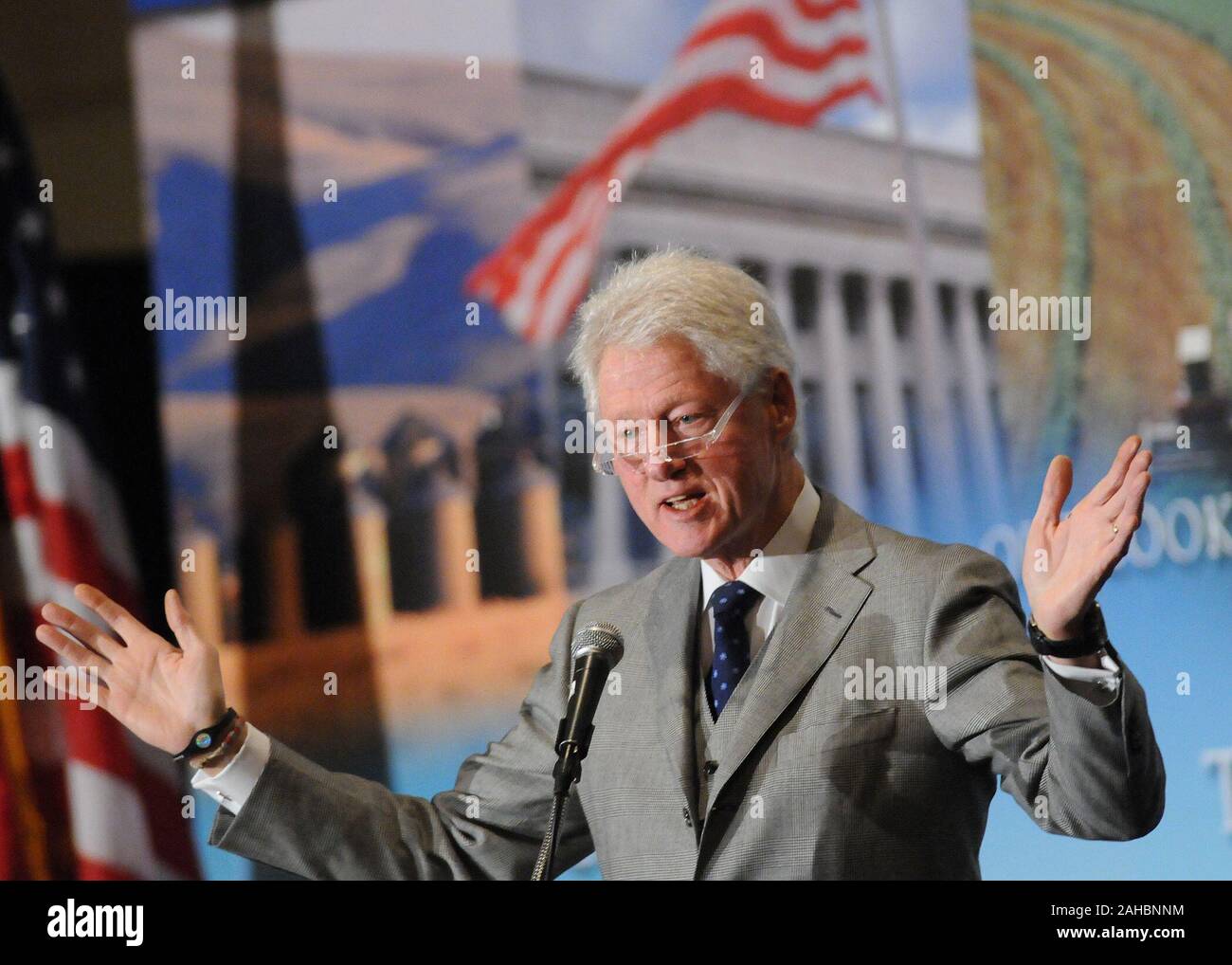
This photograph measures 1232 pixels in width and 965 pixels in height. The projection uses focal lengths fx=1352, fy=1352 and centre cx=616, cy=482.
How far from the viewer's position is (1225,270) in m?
3.35

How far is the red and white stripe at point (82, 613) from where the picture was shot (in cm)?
363

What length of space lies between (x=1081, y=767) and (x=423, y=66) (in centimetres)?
286

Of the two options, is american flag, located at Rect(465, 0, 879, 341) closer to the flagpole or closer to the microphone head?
the flagpole

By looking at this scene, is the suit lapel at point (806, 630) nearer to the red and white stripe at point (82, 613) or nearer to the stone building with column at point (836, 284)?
the stone building with column at point (836, 284)

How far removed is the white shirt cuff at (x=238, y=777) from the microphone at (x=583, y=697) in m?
0.62

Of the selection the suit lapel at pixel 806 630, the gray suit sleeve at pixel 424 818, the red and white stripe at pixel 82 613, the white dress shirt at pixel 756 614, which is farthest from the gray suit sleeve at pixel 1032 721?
the red and white stripe at pixel 82 613

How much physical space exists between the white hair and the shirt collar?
22 cm

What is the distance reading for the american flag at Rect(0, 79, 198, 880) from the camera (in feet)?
12.0

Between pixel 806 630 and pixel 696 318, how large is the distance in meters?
0.50

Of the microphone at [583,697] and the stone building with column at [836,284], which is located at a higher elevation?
the stone building with column at [836,284]

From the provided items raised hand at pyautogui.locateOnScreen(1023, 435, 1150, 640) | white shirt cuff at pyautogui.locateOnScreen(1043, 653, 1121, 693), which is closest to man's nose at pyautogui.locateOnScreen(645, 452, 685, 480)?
raised hand at pyautogui.locateOnScreen(1023, 435, 1150, 640)

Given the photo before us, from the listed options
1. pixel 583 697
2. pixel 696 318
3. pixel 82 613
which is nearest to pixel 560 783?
pixel 583 697

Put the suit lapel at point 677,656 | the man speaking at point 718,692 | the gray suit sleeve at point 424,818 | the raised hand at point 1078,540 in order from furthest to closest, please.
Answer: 1. the gray suit sleeve at point 424,818
2. the suit lapel at point 677,656
3. the man speaking at point 718,692
4. the raised hand at point 1078,540
